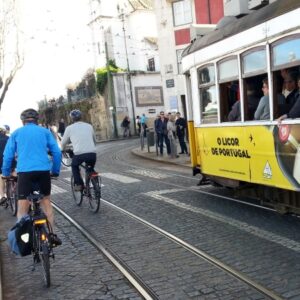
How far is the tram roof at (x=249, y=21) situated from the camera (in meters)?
6.42

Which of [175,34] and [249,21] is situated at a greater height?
[175,34]

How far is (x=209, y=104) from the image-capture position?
29.2 ft

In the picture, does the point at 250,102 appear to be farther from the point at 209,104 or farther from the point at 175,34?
the point at 175,34

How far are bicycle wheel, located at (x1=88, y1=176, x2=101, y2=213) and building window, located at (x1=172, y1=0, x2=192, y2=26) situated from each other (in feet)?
77.6

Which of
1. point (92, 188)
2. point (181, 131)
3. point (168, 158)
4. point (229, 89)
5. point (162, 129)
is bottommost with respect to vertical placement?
point (168, 158)

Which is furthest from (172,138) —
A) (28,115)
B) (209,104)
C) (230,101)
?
(28,115)

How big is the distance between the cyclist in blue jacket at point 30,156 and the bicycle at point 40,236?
0.13 metres

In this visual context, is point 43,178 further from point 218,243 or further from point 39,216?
point 218,243

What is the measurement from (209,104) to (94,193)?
2.67 metres

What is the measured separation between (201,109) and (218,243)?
3.63 m

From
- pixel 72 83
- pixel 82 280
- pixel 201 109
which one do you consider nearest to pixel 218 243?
pixel 82 280

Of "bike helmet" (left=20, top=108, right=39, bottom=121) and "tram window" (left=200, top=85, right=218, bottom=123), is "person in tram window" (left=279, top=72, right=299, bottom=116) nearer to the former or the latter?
"tram window" (left=200, top=85, right=218, bottom=123)

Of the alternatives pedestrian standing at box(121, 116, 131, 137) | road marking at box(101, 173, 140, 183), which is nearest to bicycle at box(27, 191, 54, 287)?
road marking at box(101, 173, 140, 183)

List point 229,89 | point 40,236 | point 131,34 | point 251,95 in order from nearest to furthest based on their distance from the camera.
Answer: point 40,236 < point 251,95 < point 229,89 < point 131,34
